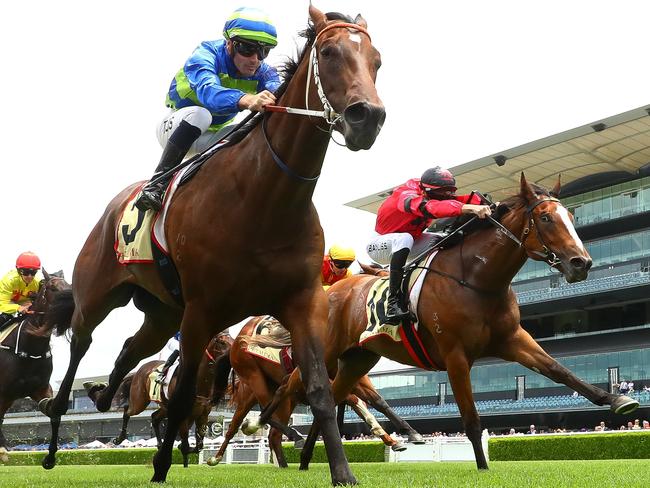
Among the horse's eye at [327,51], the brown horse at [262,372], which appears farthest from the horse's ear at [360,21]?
the brown horse at [262,372]

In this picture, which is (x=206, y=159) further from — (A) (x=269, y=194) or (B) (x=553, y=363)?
(B) (x=553, y=363)

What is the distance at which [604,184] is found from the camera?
149 feet

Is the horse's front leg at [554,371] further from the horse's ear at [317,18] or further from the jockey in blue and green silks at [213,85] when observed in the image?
the horse's ear at [317,18]

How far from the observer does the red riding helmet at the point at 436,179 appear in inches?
330

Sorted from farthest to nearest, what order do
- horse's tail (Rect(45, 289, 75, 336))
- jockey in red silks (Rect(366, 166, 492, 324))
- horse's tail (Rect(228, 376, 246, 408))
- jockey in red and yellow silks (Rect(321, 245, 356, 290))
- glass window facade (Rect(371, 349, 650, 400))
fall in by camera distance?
glass window facade (Rect(371, 349, 650, 400)), horse's tail (Rect(228, 376, 246, 408)), jockey in red and yellow silks (Rect(321, 245, 356, 290)), horse's tail (Rect(45, 289, 75, 336)), jockey in red silks (Rect(366, 166, 492, 324))

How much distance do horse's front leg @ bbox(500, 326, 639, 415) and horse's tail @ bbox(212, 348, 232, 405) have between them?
579 centimetres

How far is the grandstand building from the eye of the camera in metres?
39.1

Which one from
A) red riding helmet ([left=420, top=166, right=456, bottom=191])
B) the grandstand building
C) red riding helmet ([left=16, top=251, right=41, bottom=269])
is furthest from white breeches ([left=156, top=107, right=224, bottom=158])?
the grandstand building

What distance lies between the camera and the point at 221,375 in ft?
41.1

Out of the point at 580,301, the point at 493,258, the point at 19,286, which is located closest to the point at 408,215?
Answer: the point at 493,258

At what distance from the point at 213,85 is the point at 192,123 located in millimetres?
553

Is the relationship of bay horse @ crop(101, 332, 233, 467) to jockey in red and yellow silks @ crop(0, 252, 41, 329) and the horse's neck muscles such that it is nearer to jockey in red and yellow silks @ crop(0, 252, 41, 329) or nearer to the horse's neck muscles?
jockey in red and yellow silks @ crop(0, 252, 41, 329)

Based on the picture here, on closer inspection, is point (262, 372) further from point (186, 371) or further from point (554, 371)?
point (186, 371)

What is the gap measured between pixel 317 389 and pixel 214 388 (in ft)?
27.8
